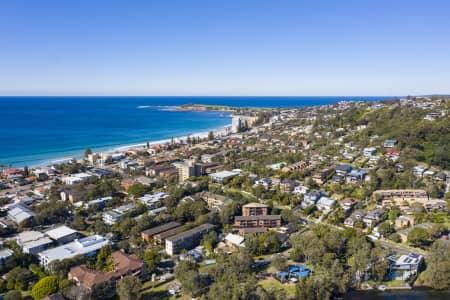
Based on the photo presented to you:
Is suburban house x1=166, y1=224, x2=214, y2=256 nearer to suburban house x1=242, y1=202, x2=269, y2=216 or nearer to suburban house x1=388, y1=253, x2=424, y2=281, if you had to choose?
suburban house x1=242, y1=202, x2=269, y2=216

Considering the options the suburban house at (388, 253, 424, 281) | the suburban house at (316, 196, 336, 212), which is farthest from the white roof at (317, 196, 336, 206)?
the suburban house at (388, 253, 424, 281)

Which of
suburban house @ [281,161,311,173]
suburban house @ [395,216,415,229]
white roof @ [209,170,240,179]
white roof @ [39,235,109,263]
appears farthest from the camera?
suburban house @ [281,161,311,173]

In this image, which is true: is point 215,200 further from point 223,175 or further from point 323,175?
point 323,175

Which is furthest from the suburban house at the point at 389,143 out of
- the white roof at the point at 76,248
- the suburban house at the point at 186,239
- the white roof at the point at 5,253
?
the white roof at the point at 5,253

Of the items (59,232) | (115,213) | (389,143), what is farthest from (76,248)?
(389,143)

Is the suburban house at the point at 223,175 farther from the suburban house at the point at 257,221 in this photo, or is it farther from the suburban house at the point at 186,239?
the suburban house at the point at 186,239

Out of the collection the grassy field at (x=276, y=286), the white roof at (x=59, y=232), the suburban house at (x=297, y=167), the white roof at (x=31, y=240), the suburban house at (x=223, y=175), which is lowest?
the grassy field at (x=276, y=286)

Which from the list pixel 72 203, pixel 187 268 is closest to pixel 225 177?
pixel 72 203
